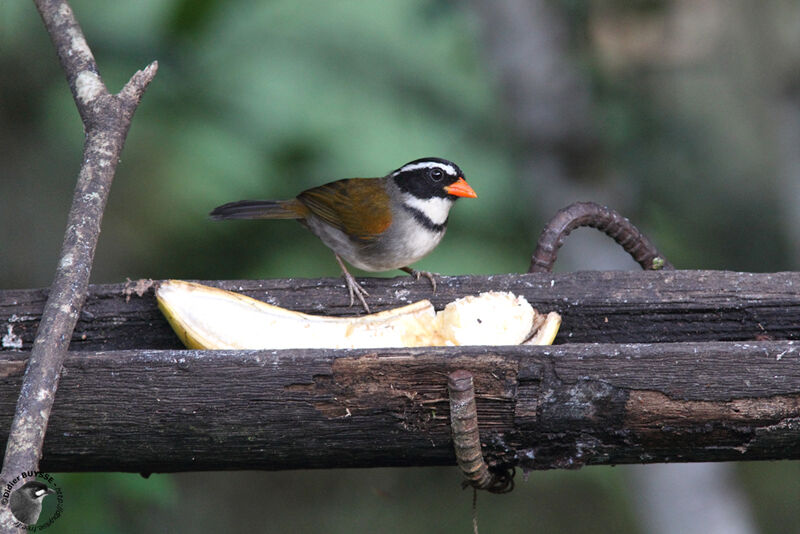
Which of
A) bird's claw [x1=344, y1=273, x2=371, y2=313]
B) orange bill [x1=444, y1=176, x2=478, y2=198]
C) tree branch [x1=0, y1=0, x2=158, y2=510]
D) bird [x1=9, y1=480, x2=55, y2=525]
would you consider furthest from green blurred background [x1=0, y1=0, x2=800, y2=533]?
bird [x1=9, y1=480, x2=55, y2=525]

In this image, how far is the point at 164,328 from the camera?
10.9 ft

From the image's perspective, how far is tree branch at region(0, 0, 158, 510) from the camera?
91.6 inches

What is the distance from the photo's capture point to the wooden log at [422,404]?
98.0 inches

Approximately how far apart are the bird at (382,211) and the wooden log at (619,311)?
0.73 m

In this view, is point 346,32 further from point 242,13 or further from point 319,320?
point 319,320

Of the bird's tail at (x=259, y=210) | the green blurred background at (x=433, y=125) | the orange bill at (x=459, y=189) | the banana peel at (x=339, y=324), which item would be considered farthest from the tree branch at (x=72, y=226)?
the orange bill at (x=459, y=189)

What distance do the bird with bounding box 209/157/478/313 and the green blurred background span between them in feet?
3.13

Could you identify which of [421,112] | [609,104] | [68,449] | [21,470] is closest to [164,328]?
[68,449]

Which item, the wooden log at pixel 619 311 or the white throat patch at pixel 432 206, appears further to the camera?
the white throat patch at pixel 432 206

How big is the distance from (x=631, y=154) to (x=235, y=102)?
2205mm

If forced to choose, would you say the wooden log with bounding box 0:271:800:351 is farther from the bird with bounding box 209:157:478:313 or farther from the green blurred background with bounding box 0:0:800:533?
the green blurred background with bounding box 0:0:800:533

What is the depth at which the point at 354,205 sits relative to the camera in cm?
405

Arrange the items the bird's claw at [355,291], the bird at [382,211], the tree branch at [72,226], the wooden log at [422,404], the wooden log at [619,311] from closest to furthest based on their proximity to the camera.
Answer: the tree branch at [72,226], the wooden log at [422,404], the wooden log at [619,311], the bird's claw at [355,291], the bird at [382,211]

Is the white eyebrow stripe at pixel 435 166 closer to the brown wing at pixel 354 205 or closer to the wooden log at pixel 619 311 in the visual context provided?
the brown wing at pixel 354 205
